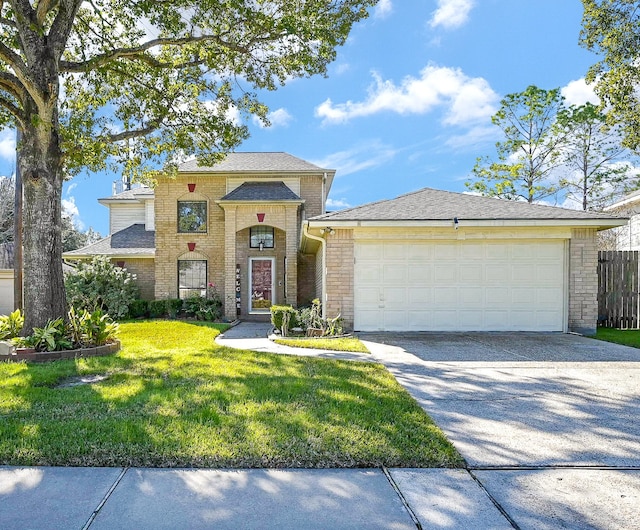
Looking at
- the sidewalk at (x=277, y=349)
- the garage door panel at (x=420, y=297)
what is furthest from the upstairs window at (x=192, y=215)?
the garage door panel at (x=420, y=297)

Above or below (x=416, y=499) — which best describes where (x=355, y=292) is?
above

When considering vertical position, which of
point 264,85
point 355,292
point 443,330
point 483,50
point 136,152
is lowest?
point 443,330

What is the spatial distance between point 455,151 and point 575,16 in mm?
9964

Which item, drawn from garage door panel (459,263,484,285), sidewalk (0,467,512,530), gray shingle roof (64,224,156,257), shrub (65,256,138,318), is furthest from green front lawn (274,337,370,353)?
gray shingle roof (64,224,156,257)

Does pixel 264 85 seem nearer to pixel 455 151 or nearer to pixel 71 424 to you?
pixel 71 424

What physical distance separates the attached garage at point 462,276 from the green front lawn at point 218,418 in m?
3.84

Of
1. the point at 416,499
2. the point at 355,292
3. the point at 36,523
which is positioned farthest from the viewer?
the point at 355,292

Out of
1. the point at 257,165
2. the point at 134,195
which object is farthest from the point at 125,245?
the point at 257,165

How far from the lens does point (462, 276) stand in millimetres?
10016

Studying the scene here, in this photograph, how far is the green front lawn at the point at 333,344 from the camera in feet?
25.7

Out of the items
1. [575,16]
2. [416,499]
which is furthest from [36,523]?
[575,16]

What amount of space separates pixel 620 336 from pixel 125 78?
14546 mm

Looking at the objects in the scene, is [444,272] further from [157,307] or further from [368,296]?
[157,307]

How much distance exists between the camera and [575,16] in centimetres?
1147
